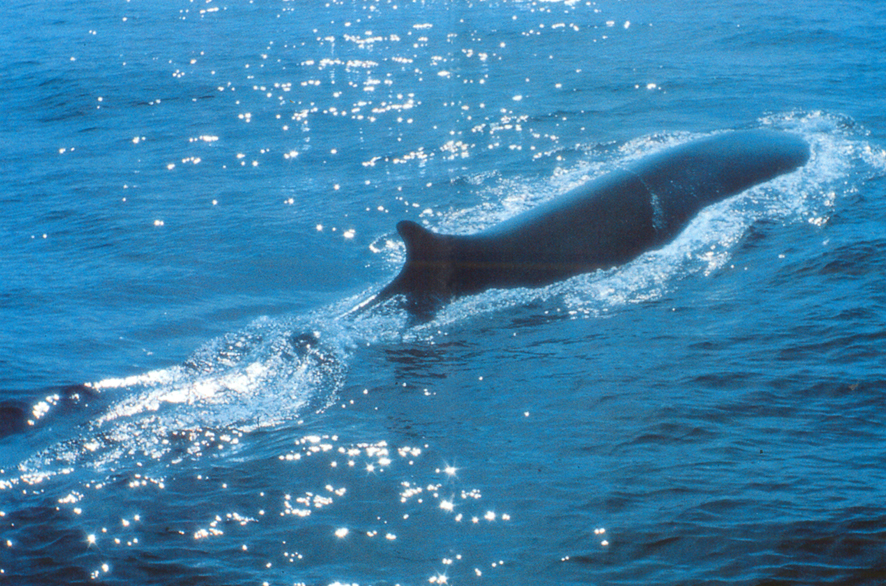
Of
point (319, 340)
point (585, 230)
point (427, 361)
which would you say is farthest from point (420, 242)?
point (585, 230)

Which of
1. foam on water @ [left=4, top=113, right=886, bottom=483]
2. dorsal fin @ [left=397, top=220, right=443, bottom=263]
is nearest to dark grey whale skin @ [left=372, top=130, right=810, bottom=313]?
dorsal fin @ [left=397, top=220, right=443, bottom=263]

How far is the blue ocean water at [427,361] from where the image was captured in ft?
→ 14.9

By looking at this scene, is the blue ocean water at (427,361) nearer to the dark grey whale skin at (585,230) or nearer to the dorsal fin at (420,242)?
the dark grey whale skin at (585,230)

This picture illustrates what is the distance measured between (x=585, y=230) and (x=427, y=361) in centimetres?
282

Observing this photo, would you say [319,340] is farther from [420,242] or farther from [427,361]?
[420,242]

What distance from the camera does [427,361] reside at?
22.9 feet

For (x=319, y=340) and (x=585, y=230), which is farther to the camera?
(x=585, y=230)

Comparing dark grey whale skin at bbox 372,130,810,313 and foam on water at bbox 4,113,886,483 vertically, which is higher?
dark grey whale skin at bbox 372,130,810,313

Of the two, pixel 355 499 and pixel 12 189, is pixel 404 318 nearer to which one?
pixel 355 499

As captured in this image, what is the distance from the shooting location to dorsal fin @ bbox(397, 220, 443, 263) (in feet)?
26.6

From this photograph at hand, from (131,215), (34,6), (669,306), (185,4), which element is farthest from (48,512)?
(34,6)

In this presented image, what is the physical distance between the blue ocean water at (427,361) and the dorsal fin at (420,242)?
603mm

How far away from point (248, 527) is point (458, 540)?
44.9 inches

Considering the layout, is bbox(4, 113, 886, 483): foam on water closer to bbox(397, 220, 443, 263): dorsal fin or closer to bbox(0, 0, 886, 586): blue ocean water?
bbox(0, 0, 886, 586): blue ocean water
